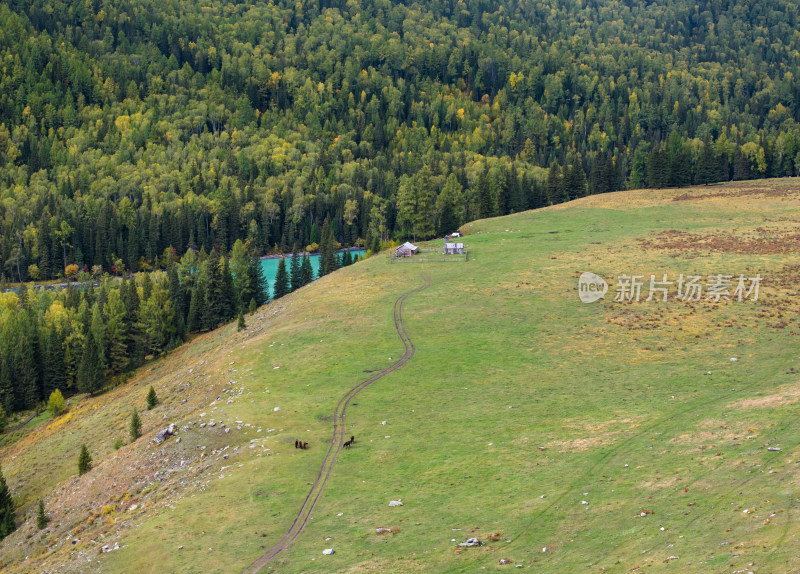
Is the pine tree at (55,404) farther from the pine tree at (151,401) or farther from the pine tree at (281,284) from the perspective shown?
the pine tree at (281,284)

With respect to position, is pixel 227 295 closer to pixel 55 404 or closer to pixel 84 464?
pixel 55 404

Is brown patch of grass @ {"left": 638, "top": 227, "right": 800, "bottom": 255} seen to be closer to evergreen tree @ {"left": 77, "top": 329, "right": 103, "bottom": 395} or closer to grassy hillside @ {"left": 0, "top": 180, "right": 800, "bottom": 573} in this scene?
grassy hillside @ {"left": 0, "top": 180, "right": 800, "bottom": 573}

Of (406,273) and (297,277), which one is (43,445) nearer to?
(406,273)

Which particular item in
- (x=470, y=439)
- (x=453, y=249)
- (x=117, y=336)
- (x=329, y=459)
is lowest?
(x=117, y=336)

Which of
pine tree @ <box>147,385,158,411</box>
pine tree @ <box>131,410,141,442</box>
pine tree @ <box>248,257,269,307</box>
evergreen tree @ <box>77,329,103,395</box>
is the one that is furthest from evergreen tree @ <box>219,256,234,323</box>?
pine tree @ <box>131,410,141,442</box>

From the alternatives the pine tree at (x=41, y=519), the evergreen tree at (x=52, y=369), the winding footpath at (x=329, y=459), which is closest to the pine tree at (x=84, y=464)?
the pine tree at (x=41, y=519)

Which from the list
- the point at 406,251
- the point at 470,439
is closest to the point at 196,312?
the point at 406,251
